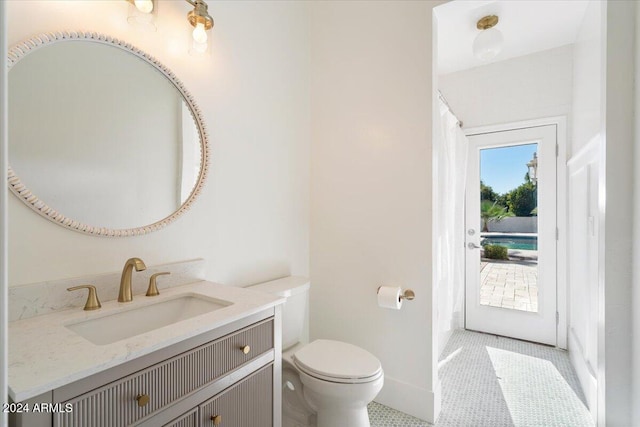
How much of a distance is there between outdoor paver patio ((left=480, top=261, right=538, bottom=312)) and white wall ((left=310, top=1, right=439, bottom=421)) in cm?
154

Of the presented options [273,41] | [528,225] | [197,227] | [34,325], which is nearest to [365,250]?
[197,227]

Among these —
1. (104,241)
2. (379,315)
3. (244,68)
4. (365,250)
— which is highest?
(244,68)

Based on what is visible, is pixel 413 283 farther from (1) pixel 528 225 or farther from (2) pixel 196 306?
(1) pixel 528 225

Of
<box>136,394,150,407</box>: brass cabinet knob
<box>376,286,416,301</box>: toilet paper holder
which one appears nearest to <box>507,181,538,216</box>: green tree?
<box>376,286,416,301</box>: toilet paper holder

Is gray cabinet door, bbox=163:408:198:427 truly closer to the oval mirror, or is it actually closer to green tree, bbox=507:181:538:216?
the oval mirror

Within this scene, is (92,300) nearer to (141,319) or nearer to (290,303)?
(141,319)

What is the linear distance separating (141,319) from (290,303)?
75cm

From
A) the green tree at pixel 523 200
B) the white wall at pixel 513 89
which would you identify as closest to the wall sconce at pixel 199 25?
the white wall at pixel 513 89

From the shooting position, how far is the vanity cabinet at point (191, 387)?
0.67 meters

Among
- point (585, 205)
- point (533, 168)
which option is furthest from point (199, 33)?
point (533, 168)

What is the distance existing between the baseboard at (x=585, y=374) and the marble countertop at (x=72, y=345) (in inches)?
75.1

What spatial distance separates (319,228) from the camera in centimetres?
218

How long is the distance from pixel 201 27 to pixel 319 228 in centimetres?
138

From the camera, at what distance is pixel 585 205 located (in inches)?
77.7
